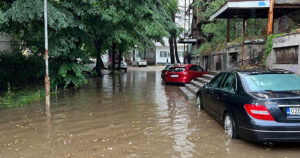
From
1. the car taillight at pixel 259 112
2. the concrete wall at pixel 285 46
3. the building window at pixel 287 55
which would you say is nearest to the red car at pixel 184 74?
the concrete wall at pixel 285 46

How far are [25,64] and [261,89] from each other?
46.1 feet

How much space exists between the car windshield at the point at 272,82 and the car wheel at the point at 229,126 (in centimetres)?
78

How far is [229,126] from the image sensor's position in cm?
592

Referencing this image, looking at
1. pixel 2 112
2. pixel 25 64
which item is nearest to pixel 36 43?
pixel 25 64

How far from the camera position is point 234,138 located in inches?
224

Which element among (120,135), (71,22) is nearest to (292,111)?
(120,135)

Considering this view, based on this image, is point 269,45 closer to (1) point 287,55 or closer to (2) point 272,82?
(1) point 287,55

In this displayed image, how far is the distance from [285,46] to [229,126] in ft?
19.2

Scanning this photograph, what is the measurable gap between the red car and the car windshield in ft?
37.2

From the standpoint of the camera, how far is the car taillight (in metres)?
4.80

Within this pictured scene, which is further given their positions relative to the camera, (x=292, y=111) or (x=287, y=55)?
(x=287, y=55)

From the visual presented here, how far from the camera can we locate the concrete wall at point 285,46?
373 inches

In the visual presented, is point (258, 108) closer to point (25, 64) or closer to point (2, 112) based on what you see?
point (2, 112)

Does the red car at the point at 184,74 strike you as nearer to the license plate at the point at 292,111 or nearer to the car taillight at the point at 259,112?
the car taillight at the point at 259,112
